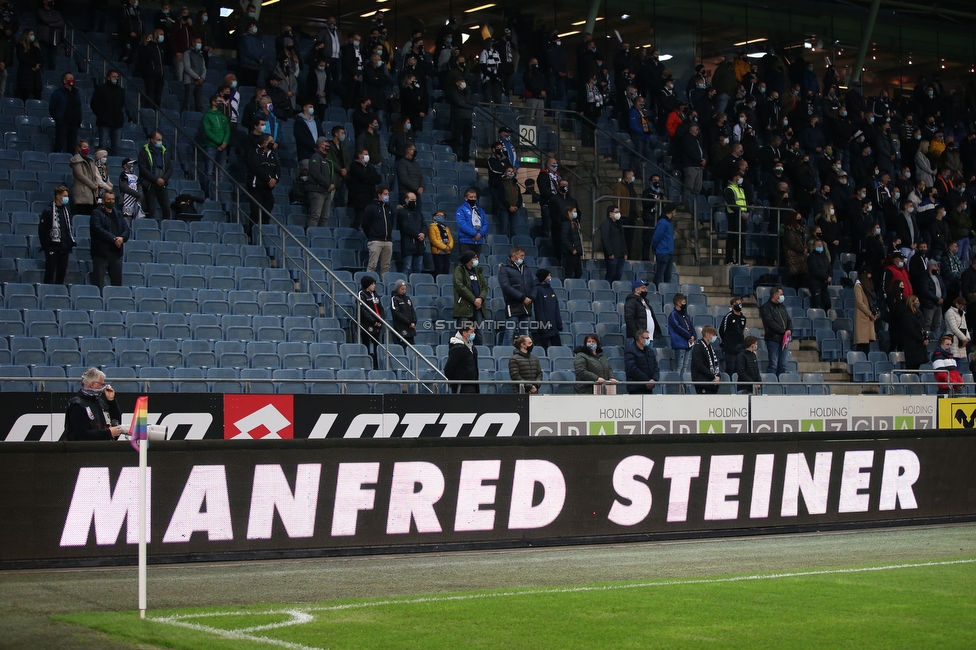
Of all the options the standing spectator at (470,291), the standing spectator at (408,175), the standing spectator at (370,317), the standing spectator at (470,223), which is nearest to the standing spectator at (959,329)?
the standing spectator at (470,223)

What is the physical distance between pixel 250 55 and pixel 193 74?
5.75 feet

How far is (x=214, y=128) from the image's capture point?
71.6 ft

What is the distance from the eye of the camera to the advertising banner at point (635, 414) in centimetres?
1756

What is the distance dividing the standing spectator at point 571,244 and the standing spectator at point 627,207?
83.8 inches

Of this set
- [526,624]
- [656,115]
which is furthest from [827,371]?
[526,624]

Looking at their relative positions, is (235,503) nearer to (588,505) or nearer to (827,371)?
(588,505)

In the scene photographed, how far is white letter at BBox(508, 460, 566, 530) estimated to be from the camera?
45.2 ft

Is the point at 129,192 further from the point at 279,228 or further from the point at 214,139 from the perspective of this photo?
the point at 279,228

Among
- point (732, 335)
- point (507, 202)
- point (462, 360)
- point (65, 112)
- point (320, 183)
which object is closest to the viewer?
point (462, 360)

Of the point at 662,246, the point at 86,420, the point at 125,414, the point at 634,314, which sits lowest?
the point at 125,414

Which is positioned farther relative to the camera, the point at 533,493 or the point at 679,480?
the point at 679,480

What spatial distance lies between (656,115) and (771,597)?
21302 mm

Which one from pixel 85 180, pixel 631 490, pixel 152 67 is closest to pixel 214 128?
pixel 152 67

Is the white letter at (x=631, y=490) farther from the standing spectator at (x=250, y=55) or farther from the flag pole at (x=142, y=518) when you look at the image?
the standing spectator at (x=250, y=55)
